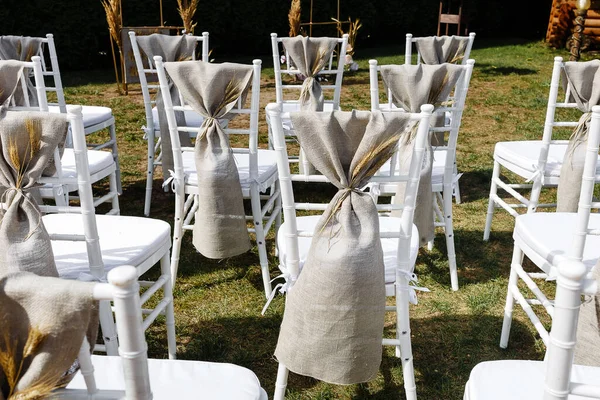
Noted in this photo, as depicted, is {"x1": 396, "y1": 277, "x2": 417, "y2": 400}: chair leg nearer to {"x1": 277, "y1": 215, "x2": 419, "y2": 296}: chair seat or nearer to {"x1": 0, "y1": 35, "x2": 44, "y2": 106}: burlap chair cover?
{"x1": 277, "y1": 215, "x2": 419, "y2": 296}: chair seat

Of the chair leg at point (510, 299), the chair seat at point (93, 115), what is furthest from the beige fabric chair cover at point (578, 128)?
the chair seat at point (93, 115)

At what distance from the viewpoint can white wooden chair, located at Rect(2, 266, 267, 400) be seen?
102 cm

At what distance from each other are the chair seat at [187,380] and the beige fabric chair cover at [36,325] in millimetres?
463

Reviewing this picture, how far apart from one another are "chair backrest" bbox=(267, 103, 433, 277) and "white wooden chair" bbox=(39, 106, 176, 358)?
1.78ft

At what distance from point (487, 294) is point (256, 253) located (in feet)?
4.49

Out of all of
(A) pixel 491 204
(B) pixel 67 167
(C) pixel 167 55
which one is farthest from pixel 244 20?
(B) pixel 67 167

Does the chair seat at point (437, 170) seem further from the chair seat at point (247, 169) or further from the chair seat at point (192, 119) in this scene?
the chair seat at point (192, 119)

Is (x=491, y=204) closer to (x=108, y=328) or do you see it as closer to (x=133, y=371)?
(x=108, y=328)

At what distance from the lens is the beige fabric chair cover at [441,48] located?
435 centimetres

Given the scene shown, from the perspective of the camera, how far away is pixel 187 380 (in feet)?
5.11

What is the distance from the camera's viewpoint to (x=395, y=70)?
2.85 meters

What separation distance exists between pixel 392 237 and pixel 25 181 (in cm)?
120

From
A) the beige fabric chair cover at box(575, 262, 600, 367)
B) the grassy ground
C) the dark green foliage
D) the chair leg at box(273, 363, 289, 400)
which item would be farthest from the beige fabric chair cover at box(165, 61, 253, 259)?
the dark green foliage

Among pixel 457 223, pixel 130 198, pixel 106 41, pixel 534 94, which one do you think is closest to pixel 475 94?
pixel 534 94
